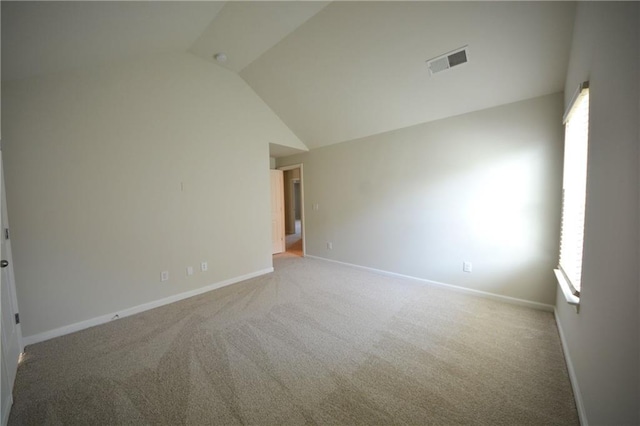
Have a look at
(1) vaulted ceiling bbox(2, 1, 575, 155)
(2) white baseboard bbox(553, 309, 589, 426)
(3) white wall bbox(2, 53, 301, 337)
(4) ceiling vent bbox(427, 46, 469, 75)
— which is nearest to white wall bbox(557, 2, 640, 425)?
(2) white baseboard bbox(553, 309, 589, 426)

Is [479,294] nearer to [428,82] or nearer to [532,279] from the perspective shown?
[532,279]

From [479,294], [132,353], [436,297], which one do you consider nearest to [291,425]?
[132,353]

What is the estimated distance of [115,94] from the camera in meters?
2.50

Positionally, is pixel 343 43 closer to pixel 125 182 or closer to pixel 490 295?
pixel 125 182

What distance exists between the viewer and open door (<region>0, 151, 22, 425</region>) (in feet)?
4.67

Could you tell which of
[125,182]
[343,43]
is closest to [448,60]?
[343,43]

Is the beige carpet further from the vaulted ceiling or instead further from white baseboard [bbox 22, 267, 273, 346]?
the vaulted ceiling

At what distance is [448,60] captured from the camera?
2.36 metres

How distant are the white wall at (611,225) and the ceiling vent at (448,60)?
84 cm

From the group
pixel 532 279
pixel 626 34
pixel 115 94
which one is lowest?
pixel 532 279

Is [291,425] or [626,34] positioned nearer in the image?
[626,34]

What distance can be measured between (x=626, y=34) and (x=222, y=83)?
150 inches

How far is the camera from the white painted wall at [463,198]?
2535 millimetres

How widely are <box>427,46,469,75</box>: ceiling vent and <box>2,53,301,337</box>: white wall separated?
2669mm
